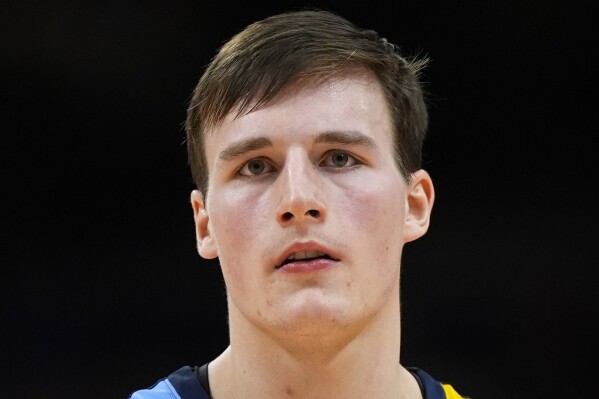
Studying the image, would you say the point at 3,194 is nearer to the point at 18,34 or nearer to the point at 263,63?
the point at 18,34

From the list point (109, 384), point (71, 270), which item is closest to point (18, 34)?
point (71, 270)

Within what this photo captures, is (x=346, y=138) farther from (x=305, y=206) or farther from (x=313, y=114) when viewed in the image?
(x=305, y=206)

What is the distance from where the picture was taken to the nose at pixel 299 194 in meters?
2.76

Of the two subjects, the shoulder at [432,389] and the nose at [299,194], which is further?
the shoulder at [432,389]

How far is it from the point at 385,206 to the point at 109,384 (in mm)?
3058

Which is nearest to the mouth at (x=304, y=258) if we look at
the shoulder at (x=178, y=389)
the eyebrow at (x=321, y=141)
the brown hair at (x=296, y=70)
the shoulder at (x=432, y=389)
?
the eyebrow at (x=321, y=141)

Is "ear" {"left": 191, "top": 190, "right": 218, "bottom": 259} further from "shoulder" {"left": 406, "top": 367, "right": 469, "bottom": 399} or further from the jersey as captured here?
"shoulder" {"left": 406, "top": 367, "right": 469, "bottom": 399}

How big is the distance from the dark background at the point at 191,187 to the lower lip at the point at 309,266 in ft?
9.34

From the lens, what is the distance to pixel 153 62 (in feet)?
19.2

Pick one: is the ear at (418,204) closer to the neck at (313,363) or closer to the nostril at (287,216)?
the neck at (313,363)

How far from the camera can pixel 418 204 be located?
3311mm

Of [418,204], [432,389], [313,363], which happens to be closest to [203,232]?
[313,363]

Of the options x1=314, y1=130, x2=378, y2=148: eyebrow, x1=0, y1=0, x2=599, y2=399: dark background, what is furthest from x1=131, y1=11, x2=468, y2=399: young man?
x1=0, y1=0, x2=599, y2=399: dark background

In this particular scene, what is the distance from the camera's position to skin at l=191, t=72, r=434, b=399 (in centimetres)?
279
